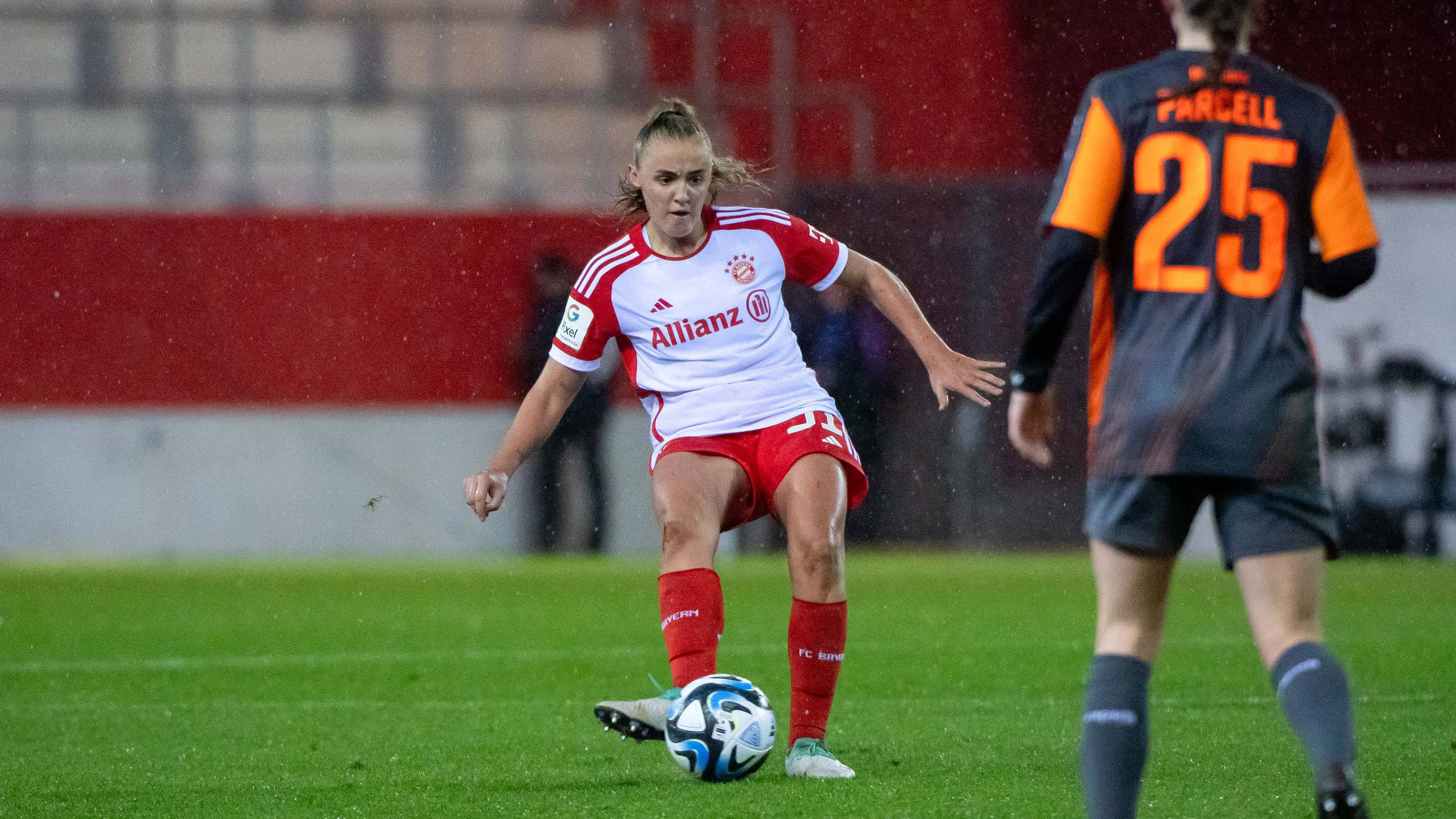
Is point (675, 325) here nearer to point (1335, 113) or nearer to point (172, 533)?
point (1335, 113)

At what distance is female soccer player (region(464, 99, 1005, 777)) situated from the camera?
3896 mm

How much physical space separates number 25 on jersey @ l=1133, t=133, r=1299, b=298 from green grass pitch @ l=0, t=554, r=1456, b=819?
1209 mm

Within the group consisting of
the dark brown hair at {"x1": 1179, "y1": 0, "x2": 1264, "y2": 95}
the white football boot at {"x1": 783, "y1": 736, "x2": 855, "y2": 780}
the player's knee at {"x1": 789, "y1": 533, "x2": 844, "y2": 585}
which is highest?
the dark brown hair at {"x1": 1179, "y1": 0, "x2": 1264, "y2": 95}

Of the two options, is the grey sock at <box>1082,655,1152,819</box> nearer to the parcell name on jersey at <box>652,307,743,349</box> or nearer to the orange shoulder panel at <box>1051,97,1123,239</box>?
the orange shoulder panel at <box>1051,97,1123,239</box>

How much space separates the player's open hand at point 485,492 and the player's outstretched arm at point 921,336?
0.91 metres

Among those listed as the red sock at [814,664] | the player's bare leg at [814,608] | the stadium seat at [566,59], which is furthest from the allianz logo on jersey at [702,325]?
the stadium seat at [566,59]

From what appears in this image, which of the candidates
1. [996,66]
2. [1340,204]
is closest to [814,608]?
[1340,204]

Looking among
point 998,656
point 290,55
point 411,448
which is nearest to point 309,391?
point 411,448

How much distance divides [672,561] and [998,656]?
101 inches

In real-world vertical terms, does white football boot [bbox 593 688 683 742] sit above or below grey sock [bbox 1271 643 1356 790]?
below

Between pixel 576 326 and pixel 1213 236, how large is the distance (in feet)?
6.23

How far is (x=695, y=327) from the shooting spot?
4105mm

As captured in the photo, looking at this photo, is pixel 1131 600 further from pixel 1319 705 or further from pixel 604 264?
pixel 604 264

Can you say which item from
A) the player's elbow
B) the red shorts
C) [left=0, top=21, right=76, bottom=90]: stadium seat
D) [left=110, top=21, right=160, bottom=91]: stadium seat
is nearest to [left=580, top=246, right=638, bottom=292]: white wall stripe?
the red shorts
